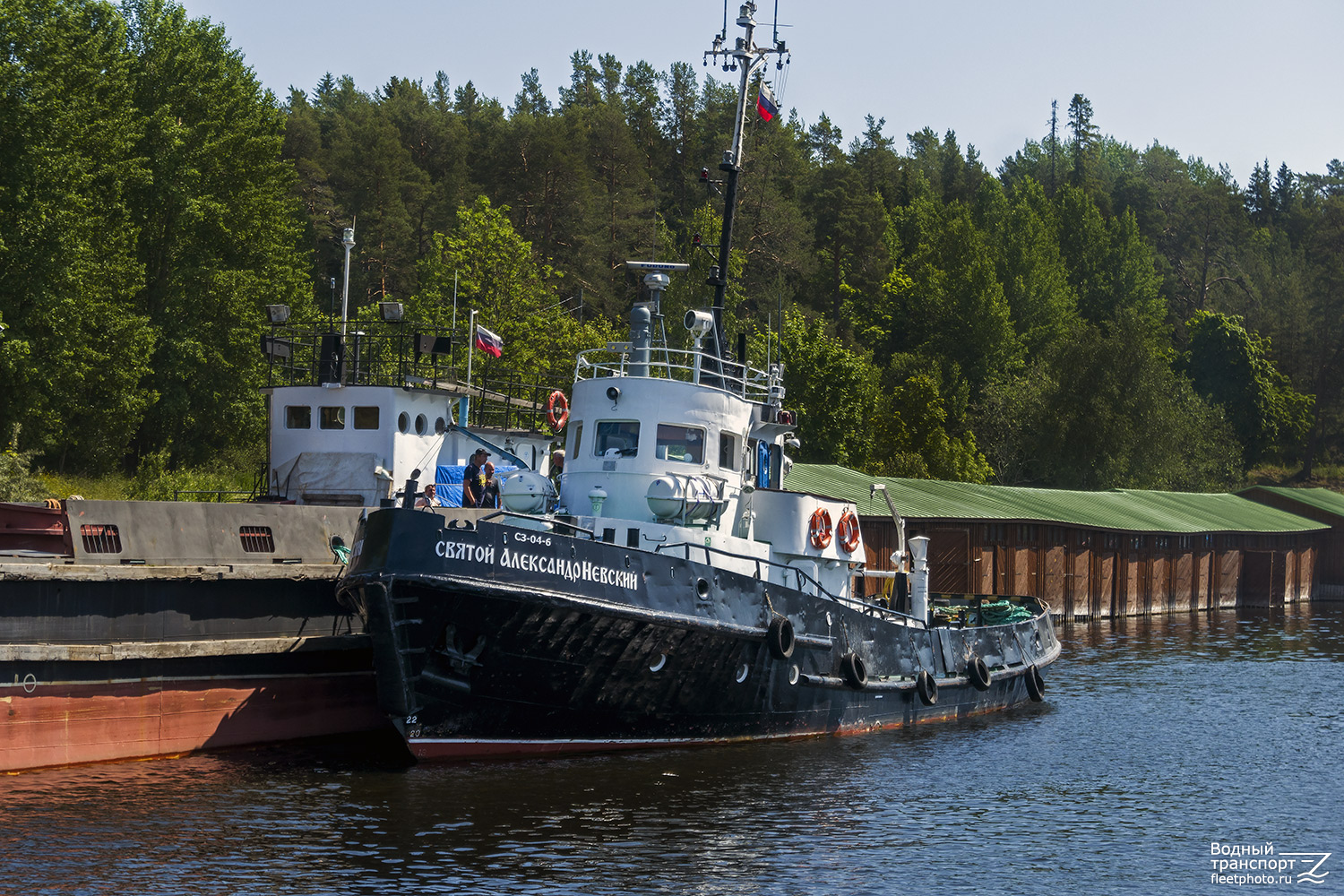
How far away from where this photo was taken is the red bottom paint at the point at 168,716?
605 inches

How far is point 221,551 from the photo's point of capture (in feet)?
57.8

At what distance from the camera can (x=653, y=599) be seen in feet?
54.6

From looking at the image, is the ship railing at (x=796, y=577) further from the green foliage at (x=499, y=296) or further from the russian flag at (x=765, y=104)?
the green foliage at (x=499, y=296)

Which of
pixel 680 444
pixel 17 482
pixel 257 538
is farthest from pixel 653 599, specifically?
pixel 17 482

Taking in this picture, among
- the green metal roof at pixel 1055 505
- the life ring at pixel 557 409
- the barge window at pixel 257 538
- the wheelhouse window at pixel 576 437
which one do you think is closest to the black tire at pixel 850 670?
the wheelhouse window at pixel 576 437

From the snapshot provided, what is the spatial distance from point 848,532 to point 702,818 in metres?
7.40

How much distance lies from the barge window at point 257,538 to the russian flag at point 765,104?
10.5 m

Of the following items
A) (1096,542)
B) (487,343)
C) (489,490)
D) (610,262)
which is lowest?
(1096,542)

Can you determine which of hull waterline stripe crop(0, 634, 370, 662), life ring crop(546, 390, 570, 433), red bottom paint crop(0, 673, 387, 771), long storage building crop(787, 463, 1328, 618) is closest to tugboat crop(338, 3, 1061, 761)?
hull waterline stripe crop(0, 634, 370, 662)

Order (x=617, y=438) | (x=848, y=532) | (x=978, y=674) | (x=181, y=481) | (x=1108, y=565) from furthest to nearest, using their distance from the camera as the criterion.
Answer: (x=1108, y=565) → (x=181, y=481) → (x=978, y=674) → (x=848, y=532) → (x=617, y=438)

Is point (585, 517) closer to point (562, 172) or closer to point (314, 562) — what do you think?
point (314, 562)

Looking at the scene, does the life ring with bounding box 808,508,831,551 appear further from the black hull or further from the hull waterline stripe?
the hull waterline stripe

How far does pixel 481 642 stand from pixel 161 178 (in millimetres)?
30846

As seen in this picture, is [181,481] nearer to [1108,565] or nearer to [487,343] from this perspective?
[487,343]
